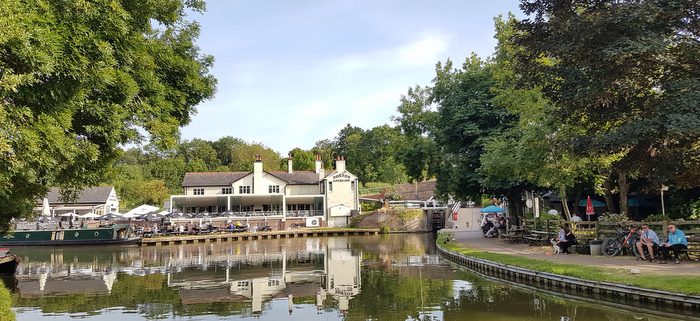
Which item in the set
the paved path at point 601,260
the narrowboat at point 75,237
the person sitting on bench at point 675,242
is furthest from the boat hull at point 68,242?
the person sitting on bench at point 675,242

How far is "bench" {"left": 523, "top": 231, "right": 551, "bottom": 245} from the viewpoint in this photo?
79.4ft

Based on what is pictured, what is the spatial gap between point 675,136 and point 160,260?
26.0 meters

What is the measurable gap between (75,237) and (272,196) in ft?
64.7

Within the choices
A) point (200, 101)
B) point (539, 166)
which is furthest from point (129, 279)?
point (539, 166)

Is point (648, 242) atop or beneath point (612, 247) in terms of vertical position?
atop

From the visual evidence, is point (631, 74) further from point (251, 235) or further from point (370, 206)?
point (370, 206)

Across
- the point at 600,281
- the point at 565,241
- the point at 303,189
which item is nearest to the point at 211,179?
the point at 303,189

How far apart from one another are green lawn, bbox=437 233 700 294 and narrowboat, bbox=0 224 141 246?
31.6m

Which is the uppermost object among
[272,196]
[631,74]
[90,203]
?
[631,74]

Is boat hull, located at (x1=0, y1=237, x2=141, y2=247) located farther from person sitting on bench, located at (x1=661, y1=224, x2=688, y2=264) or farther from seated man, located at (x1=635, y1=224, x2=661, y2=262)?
person sitting on bench, located at (x1=661, y1=224, x2=688, y2=264)

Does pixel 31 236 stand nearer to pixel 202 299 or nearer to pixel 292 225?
pixel 292 225

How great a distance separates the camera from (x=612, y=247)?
1880cm

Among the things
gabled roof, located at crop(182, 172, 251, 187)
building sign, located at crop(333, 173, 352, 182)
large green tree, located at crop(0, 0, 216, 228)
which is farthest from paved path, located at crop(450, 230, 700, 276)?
gabled roof, located at crop(182, 172, 251, 187)

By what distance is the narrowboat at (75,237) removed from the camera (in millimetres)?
40438
